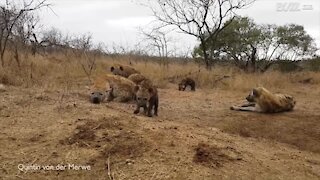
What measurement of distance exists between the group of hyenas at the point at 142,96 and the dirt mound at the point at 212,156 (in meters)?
2.17

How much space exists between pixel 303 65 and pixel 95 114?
66.7 ft

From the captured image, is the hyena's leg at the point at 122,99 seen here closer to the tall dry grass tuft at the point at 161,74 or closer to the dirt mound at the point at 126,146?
the tall dry grass tuft at the point at 161,74

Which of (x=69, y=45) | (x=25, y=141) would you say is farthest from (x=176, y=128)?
(x=69, y=45)

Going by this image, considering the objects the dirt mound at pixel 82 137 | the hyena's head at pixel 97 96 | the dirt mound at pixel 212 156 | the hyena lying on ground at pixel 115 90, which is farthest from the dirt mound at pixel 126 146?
the hyena lying on ground at pixel 115 90

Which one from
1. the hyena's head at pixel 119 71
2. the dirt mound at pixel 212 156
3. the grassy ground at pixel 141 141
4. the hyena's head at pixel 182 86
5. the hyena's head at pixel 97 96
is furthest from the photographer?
the hyena's head at pixel 182 86

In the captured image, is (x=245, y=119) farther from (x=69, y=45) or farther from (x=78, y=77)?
(x=69, y=45)

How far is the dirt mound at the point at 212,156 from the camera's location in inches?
185

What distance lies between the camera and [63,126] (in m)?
5.49

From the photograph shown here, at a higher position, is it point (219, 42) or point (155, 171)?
point (219, 42)

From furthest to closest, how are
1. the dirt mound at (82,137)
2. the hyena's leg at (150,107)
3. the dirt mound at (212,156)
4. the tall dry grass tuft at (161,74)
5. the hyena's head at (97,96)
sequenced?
the tall dry grass tuft at (161,74) < the hyena's head at (97,96) < the hyena's leg at (150,107) < the dirt mound at (82,137) < the dirt mound at (212,156)

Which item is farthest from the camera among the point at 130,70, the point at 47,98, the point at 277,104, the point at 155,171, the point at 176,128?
the point at 130,70

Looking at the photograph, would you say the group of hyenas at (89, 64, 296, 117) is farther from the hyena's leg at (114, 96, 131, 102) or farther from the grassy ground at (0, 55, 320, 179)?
the grassy ground at (0, 55, 320, 179)

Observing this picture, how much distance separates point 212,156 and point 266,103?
4.70 m

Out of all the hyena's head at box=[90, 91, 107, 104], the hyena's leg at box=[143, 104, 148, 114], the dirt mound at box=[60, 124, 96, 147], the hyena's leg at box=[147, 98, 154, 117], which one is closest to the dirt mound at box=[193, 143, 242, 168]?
the dirt mound at box=[60, 124, 96, 147]
